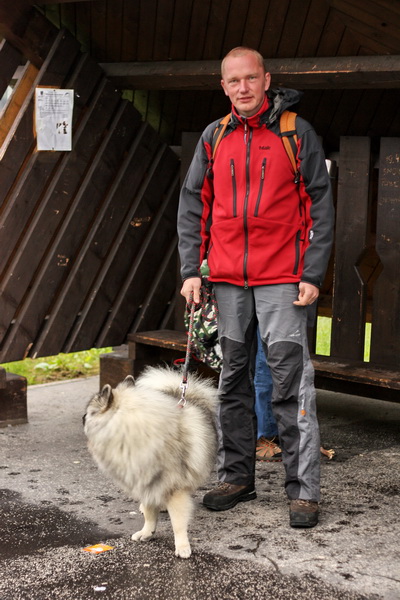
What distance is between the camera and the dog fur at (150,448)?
3.38 meters

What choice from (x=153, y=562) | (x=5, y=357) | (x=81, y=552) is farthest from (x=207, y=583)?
(x=5, y=357)

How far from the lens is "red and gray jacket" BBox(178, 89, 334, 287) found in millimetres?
3902

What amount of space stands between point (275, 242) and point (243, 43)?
253 cm

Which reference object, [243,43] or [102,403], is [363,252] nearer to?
[243,43]

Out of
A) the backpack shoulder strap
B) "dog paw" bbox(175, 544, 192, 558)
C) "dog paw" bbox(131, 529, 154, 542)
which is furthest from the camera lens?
the backpack shoulder strap

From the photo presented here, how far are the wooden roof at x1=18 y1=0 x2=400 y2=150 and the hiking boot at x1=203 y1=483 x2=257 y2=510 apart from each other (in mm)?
2818

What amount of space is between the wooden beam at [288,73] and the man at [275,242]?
151 centimetres

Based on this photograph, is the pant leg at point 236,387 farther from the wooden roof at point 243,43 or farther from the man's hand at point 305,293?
the wooden roof at point 243,43

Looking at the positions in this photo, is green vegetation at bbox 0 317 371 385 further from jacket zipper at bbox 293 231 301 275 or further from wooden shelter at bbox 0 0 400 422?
jacket zipper at bbox 293 231 301 275

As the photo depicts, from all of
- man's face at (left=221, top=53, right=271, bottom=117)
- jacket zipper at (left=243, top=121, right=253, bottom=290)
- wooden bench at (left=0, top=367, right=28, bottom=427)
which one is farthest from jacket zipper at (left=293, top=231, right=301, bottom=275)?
wooden bench at (left=0, top=367, right=28, bottom=427)

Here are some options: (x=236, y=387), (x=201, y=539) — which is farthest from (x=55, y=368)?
(x=201, y=539)

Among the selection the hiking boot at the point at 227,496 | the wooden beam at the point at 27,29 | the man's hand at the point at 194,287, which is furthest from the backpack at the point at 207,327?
the wooden beam at the point at 27,29

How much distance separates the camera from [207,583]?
3250 millimetres

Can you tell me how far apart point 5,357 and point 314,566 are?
3.12 m
